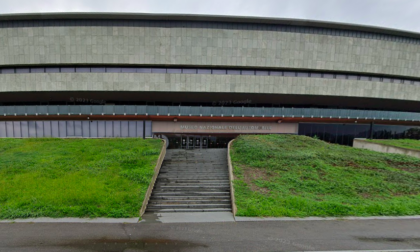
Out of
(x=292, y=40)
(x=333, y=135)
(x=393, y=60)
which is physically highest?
(x=292, y=40)

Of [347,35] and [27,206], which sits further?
[347,35]

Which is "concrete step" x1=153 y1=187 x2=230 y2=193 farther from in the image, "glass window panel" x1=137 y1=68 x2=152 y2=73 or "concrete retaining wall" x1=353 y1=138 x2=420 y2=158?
"concrete retaining wall" x1=353 y1=138 x2=420 y2=158

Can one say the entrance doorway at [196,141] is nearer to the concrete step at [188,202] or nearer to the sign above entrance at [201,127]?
the sign above entrance at [201,127]

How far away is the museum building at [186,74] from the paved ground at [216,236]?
15415 millimetres

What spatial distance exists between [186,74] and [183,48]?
3206 millimetres

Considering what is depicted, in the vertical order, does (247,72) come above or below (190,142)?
above

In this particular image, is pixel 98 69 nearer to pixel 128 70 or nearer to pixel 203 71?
pixel 128 70

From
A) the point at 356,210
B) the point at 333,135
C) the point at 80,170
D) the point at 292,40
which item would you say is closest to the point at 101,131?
the point at 80,170

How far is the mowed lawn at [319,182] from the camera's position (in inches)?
360

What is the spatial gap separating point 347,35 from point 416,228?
25750 mm

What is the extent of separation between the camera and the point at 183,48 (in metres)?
23.6

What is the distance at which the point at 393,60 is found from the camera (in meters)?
26.4

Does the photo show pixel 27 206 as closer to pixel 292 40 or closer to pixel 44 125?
pixel 44 125

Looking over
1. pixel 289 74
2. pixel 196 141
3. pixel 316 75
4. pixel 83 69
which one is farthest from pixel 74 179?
pixel 316 75
